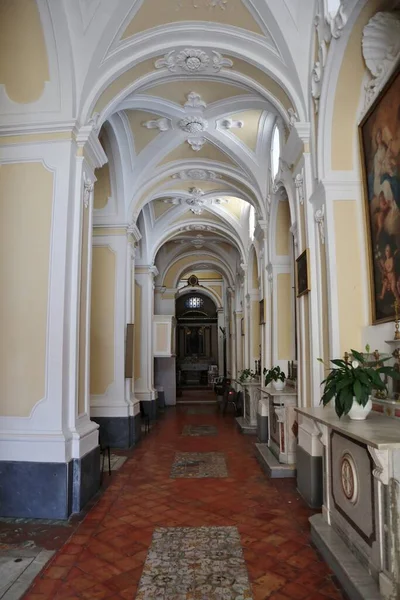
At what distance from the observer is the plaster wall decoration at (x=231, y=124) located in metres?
7.75

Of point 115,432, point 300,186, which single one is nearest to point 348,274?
point 300,186

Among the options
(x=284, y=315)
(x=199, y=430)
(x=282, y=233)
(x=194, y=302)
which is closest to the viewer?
(x=284, y=315)

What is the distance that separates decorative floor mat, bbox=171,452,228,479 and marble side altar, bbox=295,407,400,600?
257cm

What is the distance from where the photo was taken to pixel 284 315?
25.6 feet

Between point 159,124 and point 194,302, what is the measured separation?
21.5 meters

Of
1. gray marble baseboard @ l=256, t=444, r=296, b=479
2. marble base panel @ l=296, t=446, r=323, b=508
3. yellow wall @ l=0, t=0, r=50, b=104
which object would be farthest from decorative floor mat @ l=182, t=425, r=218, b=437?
yellow wall @ l=0, t=0, r=50, b=104

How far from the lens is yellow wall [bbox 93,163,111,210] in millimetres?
8188

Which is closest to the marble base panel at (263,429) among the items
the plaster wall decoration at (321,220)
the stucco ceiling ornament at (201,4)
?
the plaster wall decoration at (321,220)

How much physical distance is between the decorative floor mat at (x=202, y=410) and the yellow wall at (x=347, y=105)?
10006mm

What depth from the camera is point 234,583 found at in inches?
121

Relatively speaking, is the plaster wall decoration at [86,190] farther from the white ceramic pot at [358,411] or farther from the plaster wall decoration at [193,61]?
the white ceramic pot at [358,411]

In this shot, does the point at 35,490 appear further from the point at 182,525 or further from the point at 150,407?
the point at 150,407

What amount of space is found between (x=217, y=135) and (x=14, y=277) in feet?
16.2

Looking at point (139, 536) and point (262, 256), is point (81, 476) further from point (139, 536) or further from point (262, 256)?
point (262, 256)
